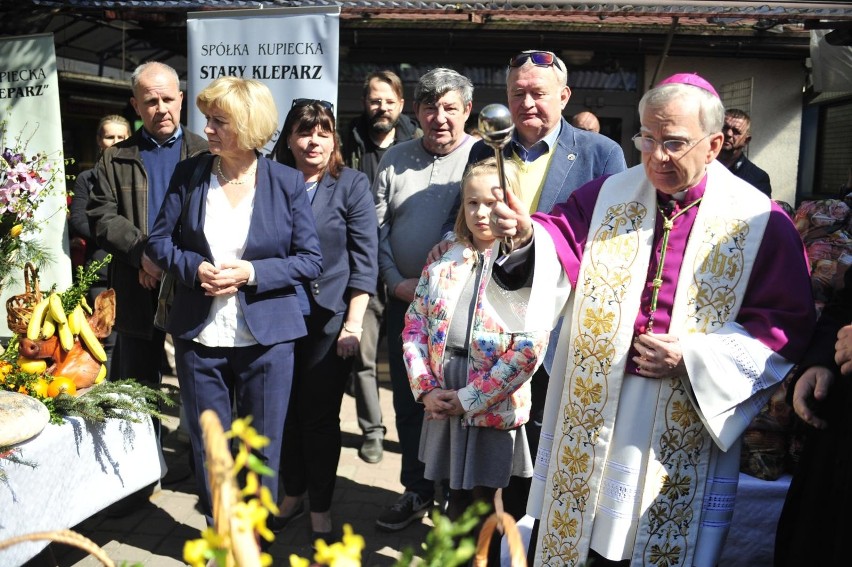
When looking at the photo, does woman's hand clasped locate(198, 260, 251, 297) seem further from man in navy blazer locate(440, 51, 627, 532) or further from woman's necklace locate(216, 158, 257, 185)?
man in navy blazer locate(440, 51, 627, 532)

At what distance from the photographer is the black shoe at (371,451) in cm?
494

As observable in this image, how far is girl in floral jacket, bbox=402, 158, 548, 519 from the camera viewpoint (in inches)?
117

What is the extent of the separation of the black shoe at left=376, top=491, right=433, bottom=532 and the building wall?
556 cm

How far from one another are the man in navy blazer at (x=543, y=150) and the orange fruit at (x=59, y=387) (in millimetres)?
1858

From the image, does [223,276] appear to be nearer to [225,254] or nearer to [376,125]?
[225,254]

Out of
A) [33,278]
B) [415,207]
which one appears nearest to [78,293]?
[33,278]

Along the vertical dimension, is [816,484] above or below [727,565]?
above

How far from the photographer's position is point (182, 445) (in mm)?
5145

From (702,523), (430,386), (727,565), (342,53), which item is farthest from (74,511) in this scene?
(342,53)

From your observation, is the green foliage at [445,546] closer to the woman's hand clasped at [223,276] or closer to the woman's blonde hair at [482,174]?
the woman's blonde hair at [482,174]

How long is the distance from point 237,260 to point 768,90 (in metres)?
6.55

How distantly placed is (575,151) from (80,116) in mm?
6971

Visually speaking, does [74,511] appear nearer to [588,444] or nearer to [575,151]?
[588,444]

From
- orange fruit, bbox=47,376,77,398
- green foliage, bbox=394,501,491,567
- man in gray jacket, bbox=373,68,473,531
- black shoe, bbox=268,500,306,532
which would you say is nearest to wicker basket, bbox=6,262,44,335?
orange fruit, bbox=47,376,77,398
